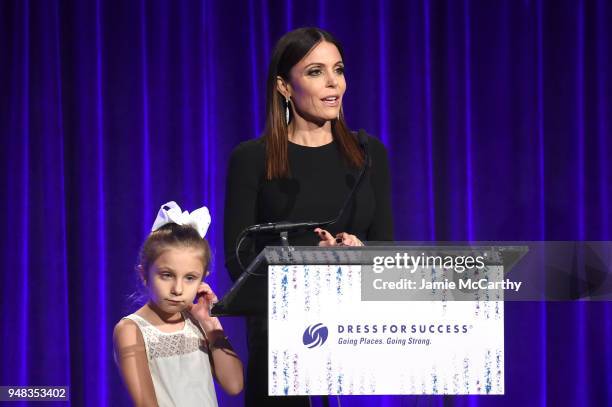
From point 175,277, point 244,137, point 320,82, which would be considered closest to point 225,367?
point 175,277

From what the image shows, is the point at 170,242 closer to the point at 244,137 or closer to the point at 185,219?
the point at 185,219

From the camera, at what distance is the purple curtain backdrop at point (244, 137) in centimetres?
360

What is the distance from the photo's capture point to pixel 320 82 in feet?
6.95

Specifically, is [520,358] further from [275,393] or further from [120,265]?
[275,393]

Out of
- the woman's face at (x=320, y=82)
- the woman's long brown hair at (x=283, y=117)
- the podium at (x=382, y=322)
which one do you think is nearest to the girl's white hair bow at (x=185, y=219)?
the woman's long brown hair at (x=283, y=117)

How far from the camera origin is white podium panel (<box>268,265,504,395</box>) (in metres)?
1.54

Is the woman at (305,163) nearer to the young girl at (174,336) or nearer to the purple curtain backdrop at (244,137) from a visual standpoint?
the young girl at (174,336)

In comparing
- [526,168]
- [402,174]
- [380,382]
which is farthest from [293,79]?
[526,168]

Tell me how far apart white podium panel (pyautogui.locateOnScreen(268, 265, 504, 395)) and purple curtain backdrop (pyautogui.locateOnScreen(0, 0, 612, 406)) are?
82.0 inches

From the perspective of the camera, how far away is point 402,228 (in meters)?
3.69

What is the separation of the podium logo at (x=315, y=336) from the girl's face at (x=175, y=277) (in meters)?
0.64

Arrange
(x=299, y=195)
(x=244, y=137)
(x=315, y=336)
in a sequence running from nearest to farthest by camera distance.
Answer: (x=315, y=336)
(x=299, y=195)
(x=244, y=137)

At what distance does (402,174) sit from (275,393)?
228 cm

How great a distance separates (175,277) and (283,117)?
0.53 metres
